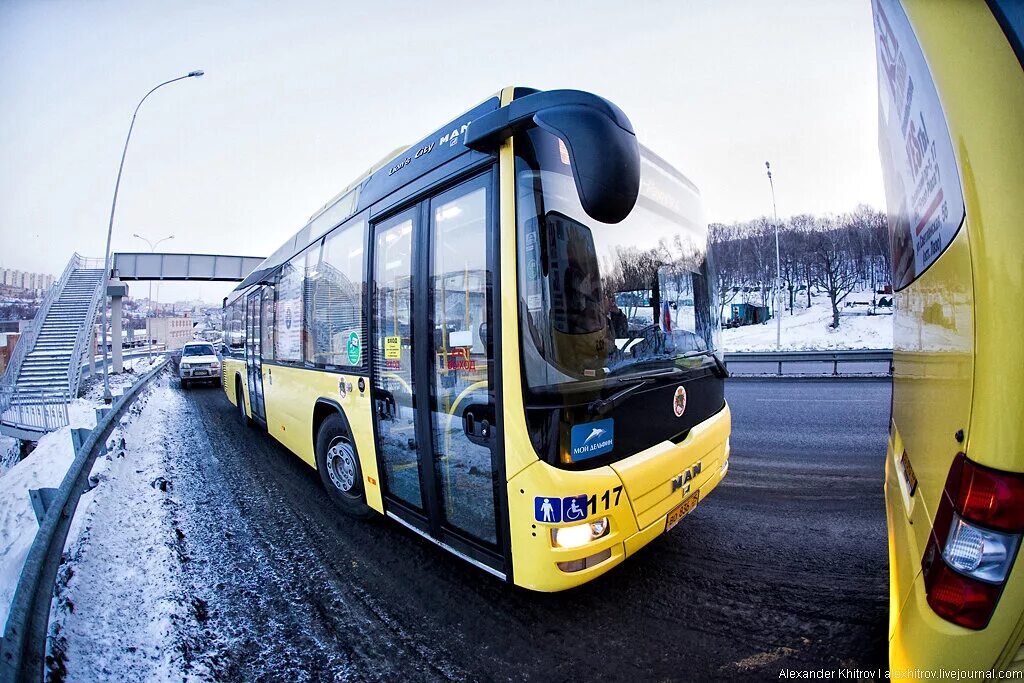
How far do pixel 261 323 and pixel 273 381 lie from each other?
1436mm

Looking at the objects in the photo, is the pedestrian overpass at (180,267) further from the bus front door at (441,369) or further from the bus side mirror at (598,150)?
the bus side mirror at (598,150)

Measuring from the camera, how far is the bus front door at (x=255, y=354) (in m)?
7.46

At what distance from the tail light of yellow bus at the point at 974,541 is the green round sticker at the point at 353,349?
12.5ft

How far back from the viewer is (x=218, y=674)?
2.38 meters

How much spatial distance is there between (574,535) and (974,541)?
5.13 feet

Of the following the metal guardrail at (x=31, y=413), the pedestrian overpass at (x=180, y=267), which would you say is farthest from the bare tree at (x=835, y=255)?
the pedestrian overpass at (x=180, y=267)

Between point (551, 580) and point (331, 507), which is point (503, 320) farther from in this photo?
point (331, 507)

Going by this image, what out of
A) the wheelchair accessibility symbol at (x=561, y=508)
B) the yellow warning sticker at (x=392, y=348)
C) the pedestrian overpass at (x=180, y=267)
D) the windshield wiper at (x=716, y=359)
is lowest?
the wheelchair accessibility symbol at (x=561, y=508)

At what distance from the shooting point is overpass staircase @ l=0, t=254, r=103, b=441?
43.5 feet

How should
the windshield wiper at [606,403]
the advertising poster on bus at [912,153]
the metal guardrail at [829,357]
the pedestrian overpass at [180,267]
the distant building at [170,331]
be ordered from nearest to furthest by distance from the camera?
the advertising poster on bus at [912,153], the windshield wiper at [606,403], the metal guardrail at [829,357], the pedestrian overpass at [180,267], the distant building at [170,331]

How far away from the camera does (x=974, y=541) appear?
1264 millimetres

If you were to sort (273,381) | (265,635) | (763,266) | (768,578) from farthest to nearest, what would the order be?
(763,266)
(273,381)
(768,578)
(265,635)

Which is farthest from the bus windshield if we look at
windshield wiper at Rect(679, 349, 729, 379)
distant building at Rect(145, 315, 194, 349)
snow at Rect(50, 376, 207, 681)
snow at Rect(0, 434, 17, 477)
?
distant building at Rect(145, 315, 194, 349)

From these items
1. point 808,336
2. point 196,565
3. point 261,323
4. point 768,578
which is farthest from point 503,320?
point 808,336
